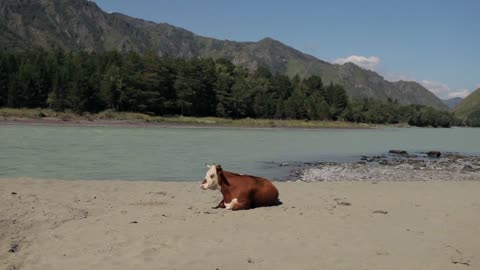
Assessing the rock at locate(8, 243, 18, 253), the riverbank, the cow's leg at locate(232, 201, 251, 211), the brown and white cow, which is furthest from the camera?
the riverbank

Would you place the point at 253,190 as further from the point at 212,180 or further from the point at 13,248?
the point at 13,248

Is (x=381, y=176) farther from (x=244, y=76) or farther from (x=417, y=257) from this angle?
(x=244, y=76)

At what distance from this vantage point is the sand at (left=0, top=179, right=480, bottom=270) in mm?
7891

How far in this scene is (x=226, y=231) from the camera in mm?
9797

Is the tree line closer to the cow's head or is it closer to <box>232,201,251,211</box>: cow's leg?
the cow's head

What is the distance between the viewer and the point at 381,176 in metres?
25.0

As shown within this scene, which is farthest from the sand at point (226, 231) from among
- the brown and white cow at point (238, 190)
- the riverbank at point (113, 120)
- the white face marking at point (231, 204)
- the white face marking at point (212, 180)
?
the riverbank at point (113, 120)

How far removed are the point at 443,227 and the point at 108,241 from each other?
23.7ft

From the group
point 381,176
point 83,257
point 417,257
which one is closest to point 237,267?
point 83,257

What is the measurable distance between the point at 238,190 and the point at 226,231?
260 centimetres

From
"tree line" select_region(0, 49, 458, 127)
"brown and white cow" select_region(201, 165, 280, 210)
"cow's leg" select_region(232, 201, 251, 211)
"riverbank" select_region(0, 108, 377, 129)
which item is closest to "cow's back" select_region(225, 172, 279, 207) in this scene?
"brown and white cow" select_region(201, 165, 280, 210)

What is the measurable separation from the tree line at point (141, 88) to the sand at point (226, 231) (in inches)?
4049

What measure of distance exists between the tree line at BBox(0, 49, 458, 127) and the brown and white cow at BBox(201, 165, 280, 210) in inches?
4092

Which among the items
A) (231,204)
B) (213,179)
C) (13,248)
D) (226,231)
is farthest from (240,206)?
(13,248)
